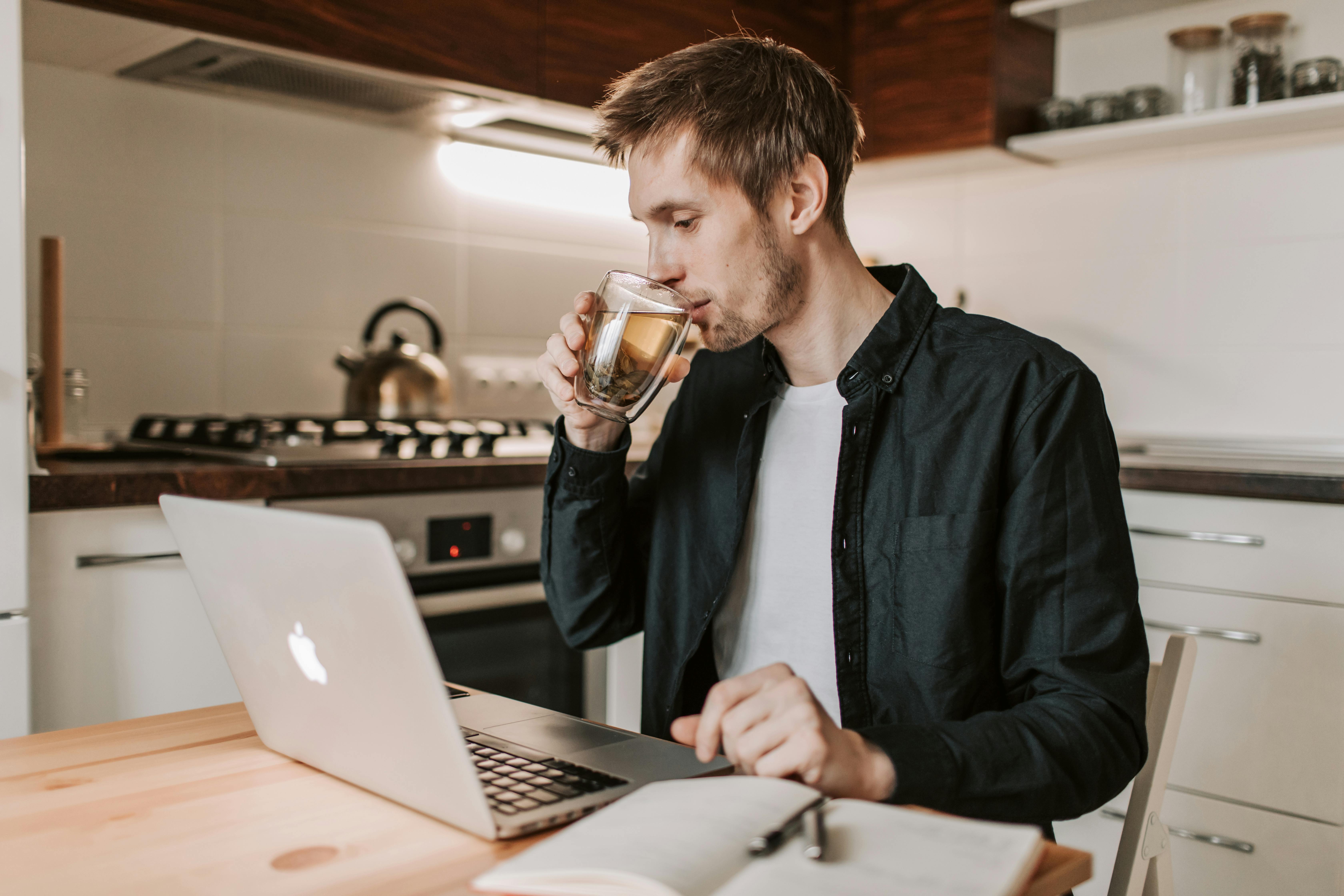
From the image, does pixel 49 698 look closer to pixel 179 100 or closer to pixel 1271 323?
pixel 179 100

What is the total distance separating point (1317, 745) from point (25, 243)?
92.2 inches

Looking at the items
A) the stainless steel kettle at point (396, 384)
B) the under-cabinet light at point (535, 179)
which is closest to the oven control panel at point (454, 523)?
the stainless steel kettle at point (396, 384)

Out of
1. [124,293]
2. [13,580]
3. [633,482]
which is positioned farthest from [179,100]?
[633,482]

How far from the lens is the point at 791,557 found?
1.20 metres

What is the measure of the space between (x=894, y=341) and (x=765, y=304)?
0.14 metres

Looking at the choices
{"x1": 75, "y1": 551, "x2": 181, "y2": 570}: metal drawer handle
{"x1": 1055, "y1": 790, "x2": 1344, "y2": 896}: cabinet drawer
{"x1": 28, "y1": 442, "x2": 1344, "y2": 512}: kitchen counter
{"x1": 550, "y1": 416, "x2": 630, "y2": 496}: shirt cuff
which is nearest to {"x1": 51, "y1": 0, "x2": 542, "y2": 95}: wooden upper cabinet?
{"x1": 28, "y1": 442, "x2": 1344, "y2": 512}: kitchen counter

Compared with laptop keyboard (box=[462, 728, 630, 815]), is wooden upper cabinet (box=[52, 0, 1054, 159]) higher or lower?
higher

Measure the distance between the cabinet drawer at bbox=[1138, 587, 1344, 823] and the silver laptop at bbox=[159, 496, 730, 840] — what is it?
1366 millimetres

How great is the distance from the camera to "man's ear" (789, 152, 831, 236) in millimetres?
1196

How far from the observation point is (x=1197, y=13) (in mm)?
2566

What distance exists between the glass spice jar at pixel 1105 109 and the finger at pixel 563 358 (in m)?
1.91

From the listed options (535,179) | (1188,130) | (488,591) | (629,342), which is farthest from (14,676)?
(1188,130)

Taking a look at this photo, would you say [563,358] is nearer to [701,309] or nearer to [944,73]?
[701,309]

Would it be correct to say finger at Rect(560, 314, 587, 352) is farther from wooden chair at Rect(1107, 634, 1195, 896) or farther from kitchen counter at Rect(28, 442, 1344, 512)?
kitchen counter at Rect(28, 442, 1344, 512)
